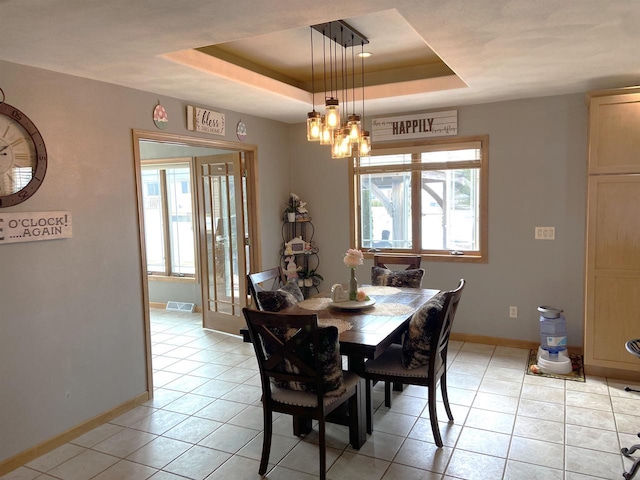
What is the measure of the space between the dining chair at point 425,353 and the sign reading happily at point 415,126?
2367 mm

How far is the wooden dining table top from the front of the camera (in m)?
2.49

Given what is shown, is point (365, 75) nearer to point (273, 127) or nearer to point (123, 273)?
point (273, 127)

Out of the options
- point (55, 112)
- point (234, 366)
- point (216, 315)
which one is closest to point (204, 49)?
point (55, 112)

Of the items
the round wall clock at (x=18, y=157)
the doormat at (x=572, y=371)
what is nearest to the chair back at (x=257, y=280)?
the round wall clock at (x=18, y=157)

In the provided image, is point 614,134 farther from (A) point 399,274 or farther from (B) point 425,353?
(B) point 425,353

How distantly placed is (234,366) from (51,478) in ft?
5.87

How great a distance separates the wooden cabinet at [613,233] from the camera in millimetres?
3559

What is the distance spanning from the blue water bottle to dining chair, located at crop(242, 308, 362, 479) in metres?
2.25

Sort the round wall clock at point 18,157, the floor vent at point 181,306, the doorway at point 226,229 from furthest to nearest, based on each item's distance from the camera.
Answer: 1. the floor vent at point 181,306
2. the doorway at point 226,229
3. the round wall clock at point 18,157

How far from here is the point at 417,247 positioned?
196 inches

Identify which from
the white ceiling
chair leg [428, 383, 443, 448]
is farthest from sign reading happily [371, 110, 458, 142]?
chair leg [428, 383, 443, 448]

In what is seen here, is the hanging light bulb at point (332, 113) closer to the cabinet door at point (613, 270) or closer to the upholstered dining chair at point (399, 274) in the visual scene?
the upholstered dining chair at point (399, 274)

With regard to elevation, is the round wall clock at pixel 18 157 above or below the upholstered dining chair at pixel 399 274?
above

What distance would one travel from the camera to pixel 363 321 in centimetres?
288
